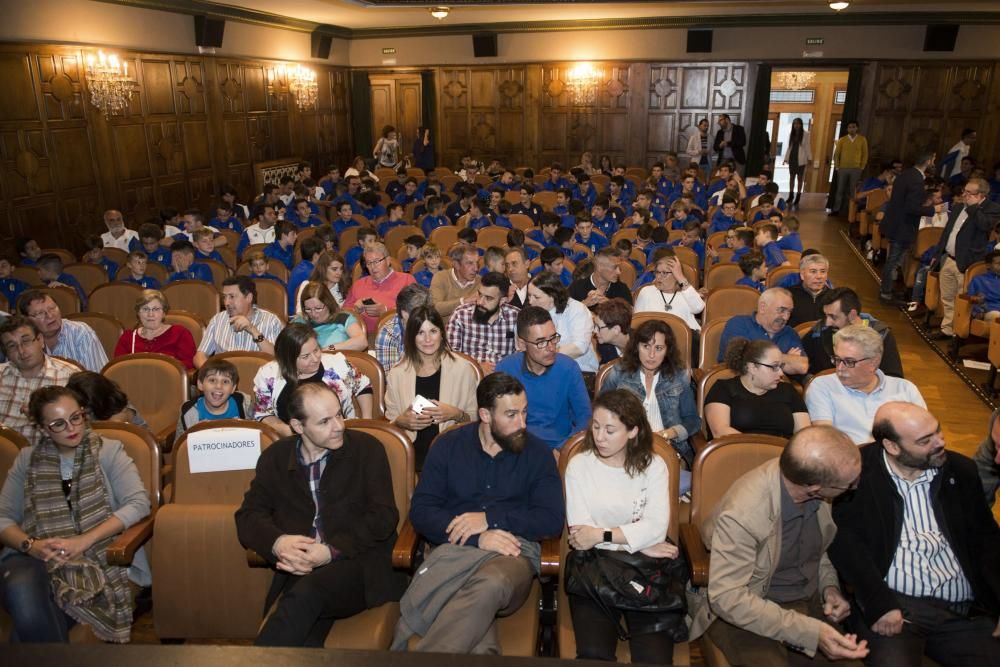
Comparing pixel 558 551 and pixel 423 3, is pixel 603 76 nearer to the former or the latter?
pixel 423 3

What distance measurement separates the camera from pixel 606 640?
2.41m

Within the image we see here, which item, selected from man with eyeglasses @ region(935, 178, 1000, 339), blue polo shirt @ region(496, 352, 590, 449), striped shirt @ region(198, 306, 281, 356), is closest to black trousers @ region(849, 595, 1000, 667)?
blue polo shirt @ region(496, 352, 590, 449)

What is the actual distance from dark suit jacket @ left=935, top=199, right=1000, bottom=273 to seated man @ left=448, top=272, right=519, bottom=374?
5.22 m

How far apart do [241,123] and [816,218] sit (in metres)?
11.5

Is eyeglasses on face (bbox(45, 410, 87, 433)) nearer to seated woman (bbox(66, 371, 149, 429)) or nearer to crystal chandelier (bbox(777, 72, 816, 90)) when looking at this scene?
seated woman (bbox(66, 371, 149, 429))

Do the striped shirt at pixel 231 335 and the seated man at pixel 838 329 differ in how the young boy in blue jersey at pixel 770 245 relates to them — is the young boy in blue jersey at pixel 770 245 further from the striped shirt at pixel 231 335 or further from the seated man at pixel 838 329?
the striped shirt at pixel 231 335

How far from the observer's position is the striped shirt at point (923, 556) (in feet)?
8.22

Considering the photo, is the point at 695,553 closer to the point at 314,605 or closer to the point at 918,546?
the point at 918,546

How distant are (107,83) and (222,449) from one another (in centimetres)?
897

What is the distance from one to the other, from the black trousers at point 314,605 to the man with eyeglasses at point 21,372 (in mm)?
2119

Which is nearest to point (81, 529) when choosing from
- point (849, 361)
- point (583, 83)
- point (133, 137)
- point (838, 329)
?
point (849, 361)

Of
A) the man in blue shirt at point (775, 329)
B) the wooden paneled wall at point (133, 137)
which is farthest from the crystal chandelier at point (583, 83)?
the man in blue shirt at point (775, 329)

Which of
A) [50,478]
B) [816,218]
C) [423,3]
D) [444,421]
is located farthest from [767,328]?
[816,218]

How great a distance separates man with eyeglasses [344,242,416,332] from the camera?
5.37 metres
